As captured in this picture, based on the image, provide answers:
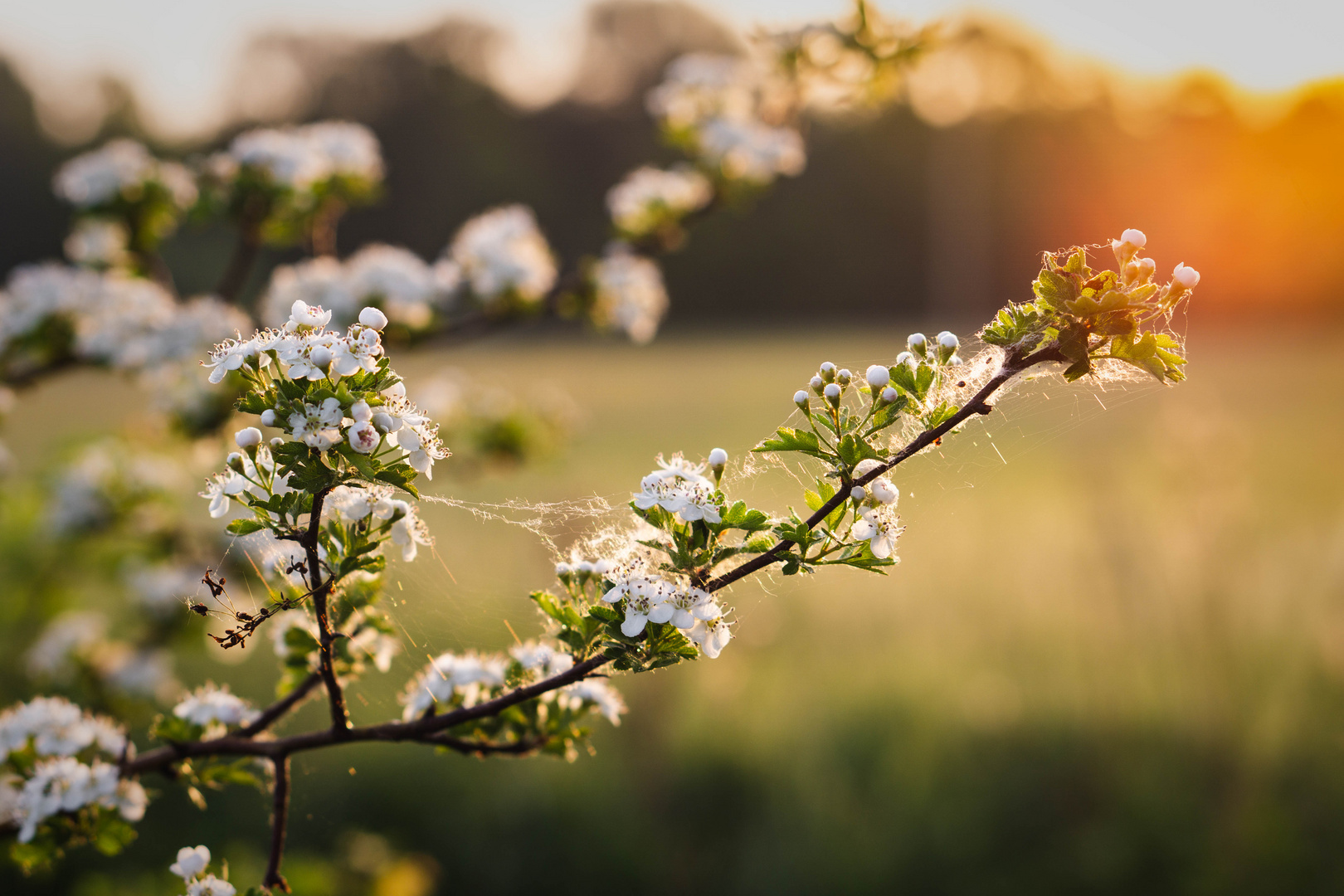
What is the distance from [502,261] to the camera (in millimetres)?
3881

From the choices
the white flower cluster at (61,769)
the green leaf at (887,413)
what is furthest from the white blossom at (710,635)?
the white flower cluster at (61,769)

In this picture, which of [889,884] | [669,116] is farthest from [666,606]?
[889,884]

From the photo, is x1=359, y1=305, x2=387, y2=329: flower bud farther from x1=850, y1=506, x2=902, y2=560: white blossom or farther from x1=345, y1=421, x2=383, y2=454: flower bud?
x1=850, y1=506, x2=902, y2=560: white blossom

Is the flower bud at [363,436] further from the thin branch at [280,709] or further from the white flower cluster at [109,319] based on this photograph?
the white flower cluster at [109,319]

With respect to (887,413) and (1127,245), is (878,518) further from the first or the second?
(1127,245)

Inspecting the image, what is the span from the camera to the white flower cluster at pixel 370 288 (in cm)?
368

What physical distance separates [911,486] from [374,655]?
1085 mm

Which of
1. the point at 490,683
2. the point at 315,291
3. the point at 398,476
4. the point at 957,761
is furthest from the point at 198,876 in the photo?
the point at 957,761

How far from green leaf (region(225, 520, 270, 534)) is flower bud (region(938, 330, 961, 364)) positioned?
0.99 meters

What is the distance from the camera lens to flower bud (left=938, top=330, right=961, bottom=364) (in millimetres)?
1348

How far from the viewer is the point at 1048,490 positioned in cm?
1266

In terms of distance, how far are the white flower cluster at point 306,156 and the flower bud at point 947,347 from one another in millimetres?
3201

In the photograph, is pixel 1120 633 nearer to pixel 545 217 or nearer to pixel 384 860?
pixel 384 860

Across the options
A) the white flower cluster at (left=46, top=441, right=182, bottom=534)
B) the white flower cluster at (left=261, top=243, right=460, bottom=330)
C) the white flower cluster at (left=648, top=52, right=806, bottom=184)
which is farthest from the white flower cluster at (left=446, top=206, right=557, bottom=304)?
the white flower cluster at (left=46, top=441, right=182, bottom=534)
